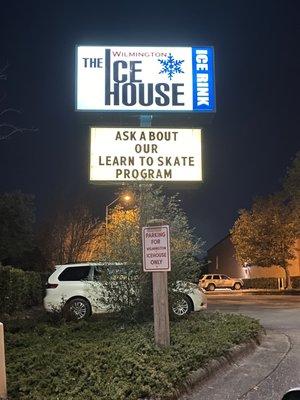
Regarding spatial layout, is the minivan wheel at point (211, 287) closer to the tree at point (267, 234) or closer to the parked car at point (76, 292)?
the tree at point (267, 234)

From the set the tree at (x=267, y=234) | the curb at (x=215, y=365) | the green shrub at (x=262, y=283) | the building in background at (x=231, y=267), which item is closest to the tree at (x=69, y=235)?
the tree at (x=267, y=234)

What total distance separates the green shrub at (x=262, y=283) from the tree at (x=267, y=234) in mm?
2160

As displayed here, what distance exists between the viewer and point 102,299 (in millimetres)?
11117

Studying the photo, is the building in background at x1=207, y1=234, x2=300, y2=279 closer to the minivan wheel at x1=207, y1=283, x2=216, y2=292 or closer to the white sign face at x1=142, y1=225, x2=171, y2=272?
the minivan wheel at x1=207, y1=283, x2=216, y2=292

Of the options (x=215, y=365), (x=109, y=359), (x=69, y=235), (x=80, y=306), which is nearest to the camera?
(x=109, y=359)

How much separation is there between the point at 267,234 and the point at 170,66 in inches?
1164

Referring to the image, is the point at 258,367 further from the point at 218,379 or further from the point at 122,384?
the point at 122,384

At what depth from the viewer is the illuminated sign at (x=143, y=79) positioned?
12539 mm

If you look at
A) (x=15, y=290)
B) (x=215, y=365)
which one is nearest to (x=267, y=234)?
(x=15, y=290)

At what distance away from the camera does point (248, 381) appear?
7.79 meters

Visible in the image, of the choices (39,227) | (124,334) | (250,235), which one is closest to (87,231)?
(39,227)

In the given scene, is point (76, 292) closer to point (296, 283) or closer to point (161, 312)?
point (161, 312)

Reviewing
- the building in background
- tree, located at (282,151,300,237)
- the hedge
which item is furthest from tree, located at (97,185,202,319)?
the building in background

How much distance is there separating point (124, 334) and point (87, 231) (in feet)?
101
